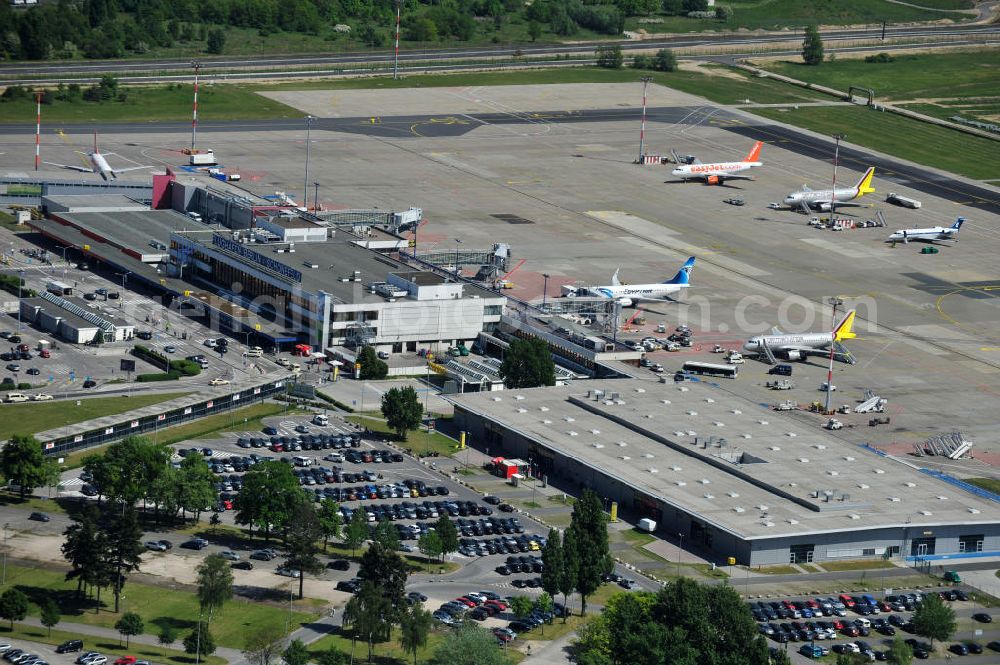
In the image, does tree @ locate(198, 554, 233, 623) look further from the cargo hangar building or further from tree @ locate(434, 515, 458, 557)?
the cargo hangar building

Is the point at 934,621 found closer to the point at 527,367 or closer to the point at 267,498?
the point at 267,498

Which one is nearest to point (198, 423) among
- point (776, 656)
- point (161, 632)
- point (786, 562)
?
point (161, 632)

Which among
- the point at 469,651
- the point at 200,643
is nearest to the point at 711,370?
the point at 469,651

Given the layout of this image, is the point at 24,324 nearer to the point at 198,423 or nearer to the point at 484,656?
the point at 198,423

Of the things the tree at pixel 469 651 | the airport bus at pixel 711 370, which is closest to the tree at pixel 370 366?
the airport bus at pixel 711 370

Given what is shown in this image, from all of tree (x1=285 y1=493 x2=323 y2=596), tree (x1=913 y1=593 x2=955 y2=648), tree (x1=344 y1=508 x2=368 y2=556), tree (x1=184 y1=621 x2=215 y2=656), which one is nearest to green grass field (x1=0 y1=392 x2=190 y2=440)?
tree (x1=344 y1=508 x2=368 y2=556)

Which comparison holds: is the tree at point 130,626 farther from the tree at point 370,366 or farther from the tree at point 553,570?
the tree at point 370,366
